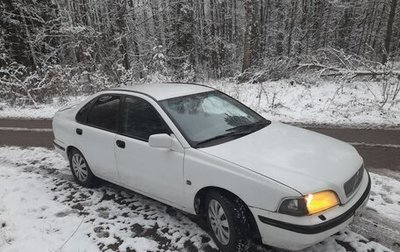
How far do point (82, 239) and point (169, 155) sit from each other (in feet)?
4.75

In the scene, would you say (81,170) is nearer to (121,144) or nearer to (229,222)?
(121,144)

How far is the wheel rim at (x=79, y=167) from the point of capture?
5.80 m

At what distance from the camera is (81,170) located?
589 centimetres

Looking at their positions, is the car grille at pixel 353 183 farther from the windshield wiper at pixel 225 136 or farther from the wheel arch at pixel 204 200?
the windshield wiper at pixel 225 136

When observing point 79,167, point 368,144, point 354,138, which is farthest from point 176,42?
point 79,167

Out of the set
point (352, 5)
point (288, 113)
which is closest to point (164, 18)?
point (352, 5)

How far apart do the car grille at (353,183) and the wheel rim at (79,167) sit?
12.6 feet

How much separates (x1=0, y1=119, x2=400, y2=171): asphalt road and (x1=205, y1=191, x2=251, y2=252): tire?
357 cm

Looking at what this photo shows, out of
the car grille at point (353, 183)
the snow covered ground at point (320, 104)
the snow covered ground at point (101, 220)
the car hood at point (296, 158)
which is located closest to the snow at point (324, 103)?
the snow covered ground at point (320, 104)

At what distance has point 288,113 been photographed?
10453 millimetres

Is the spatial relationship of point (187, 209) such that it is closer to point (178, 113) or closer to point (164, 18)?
point (178, 113)

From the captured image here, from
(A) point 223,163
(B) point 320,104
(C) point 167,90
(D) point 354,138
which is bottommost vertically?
(B) point 320,104

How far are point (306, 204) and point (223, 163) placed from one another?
90 centimetres

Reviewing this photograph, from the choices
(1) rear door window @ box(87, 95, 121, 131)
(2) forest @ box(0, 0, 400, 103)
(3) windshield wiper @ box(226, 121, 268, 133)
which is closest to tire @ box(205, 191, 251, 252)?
(3) windshield wiper @ box(226, 121, 268, 133)
